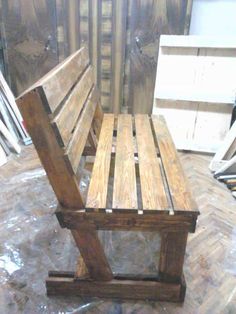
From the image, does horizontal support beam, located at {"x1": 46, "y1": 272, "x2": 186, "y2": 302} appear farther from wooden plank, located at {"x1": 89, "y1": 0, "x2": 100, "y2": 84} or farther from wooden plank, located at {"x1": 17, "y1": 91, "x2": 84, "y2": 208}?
wooden plank, located at {"x1": 89, "y1": 0, "x2": 100, "y2": 84}

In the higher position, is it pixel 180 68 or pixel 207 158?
pixel 180 68

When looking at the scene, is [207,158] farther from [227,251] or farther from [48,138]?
[48,138]

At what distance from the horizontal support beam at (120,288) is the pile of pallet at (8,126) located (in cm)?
151

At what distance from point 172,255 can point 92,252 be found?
33 centimetres

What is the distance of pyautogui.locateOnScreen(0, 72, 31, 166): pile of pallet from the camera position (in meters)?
2.55

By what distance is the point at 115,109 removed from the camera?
3.04 m

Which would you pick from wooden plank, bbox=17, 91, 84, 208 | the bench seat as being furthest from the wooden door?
wooden plank, bbox=17, 91, 84, 208

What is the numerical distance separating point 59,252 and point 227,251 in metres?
0.92

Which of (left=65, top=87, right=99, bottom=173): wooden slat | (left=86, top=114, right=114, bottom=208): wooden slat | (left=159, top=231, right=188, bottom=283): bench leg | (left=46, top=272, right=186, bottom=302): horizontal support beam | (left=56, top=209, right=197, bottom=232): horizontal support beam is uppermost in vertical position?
(left=65, top=87, right=99, bottom=173): wooden slat

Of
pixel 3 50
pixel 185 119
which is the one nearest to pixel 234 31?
pixel 185 119

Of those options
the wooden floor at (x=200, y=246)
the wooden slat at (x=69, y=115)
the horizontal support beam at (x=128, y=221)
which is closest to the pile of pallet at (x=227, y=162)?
the wooden floor at (x=200, y=246)

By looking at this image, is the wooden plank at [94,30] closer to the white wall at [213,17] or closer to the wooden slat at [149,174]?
the white wall at [213,17]

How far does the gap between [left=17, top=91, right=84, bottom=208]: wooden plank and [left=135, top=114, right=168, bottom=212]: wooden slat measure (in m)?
0.27

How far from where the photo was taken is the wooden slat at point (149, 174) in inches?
41.7
